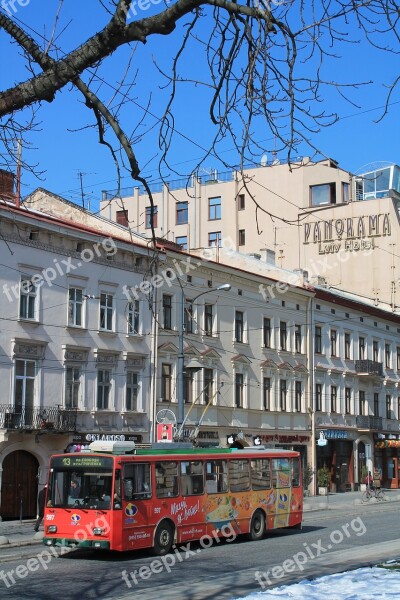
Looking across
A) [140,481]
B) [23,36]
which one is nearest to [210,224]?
[140,481]

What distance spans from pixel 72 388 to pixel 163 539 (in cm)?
1371

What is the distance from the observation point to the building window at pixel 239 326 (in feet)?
142

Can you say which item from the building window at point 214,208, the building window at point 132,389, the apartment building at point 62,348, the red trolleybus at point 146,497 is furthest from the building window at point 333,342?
the red trolleybus at point 146,497

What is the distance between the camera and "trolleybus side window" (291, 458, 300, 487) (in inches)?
1041

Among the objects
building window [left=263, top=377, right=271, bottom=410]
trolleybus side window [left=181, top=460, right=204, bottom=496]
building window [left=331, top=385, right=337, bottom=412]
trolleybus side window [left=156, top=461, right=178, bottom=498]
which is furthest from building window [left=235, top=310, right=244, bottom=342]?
trolleybus side window [left=156, top=461, right=178, bottom=498]

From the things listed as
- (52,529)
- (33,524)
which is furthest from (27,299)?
(52,529)

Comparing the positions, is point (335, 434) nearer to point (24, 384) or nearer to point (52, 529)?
point (24, 384)

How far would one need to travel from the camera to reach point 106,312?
35375 millimetres

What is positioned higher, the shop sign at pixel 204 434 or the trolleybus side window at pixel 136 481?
the shop sign at pixel 204 434

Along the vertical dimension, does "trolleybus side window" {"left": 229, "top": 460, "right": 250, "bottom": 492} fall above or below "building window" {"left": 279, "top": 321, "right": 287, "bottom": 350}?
below

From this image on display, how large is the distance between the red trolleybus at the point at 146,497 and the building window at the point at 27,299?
1130 centimetres

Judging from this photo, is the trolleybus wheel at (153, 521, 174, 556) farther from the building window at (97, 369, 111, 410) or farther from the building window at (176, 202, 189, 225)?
the building window at (176, 202, 189, 225)

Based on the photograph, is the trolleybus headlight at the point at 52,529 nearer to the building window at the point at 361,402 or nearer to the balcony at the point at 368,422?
the balcony at the point at 368,422

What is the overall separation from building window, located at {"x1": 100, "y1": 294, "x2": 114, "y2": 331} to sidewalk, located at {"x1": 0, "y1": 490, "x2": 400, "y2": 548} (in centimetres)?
817
